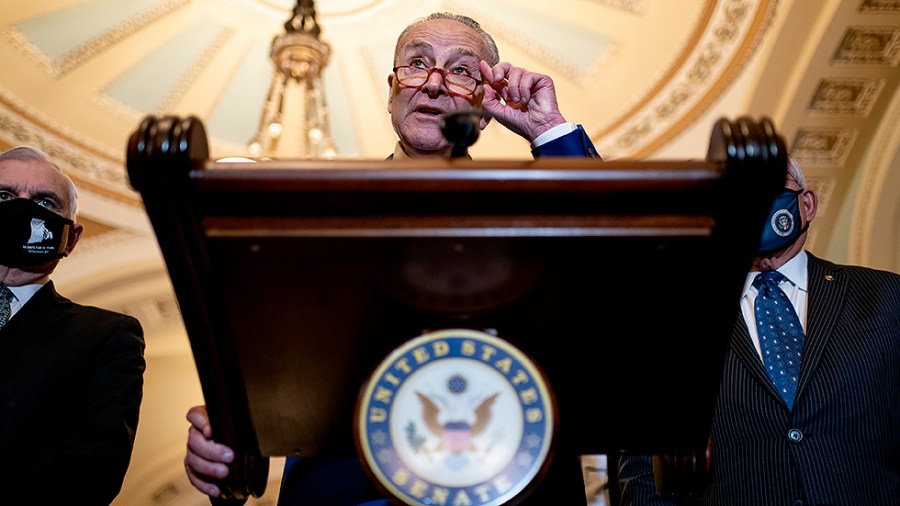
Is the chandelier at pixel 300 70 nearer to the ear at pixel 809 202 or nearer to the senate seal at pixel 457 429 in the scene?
the ear at pixel 809 202

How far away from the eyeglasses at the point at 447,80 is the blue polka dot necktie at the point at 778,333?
896 mm

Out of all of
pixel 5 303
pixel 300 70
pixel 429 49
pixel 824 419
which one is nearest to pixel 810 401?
pixel 824 419

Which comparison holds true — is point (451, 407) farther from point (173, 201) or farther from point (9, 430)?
point (9, 430)

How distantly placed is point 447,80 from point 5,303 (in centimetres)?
119

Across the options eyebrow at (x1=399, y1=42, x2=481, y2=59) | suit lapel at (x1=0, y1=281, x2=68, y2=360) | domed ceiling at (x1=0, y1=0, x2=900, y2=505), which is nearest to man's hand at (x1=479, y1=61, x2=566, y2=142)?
eyebrow at (x1=399, y1=42, x2=481, y2=59)

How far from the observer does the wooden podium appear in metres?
0.85

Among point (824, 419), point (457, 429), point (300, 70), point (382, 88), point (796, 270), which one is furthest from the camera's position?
point (382, 88)

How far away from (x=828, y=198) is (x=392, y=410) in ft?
20.2

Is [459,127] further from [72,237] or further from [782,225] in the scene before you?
[72,237]

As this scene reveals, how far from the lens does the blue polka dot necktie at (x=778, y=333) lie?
1.89 metres

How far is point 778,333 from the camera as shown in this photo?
1.98 m

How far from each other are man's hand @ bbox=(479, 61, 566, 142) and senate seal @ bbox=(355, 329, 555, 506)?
788 millimetres

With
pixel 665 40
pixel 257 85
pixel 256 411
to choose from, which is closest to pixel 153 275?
pixel 257 85

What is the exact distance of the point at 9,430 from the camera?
5.48 feet
